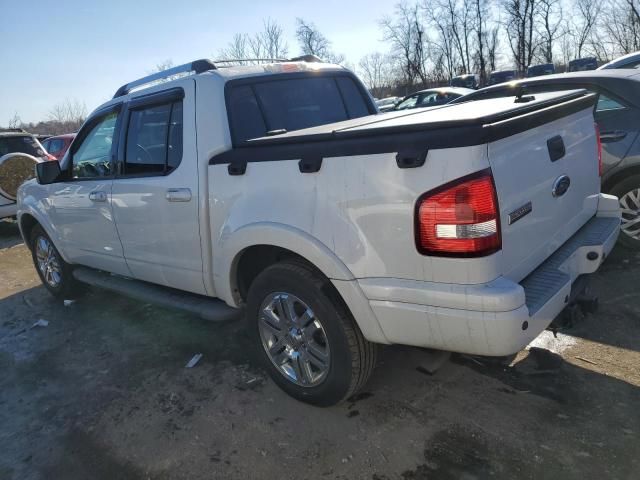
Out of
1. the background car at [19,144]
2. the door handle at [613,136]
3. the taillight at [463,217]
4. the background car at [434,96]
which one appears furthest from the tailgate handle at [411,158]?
the background car at [434,96]

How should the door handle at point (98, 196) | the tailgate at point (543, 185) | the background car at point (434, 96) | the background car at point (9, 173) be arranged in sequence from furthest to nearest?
the background car at point (434, 96) → the background car at point (9, 173) → the door handle at point (98, 196) → the tailgate at point (543, 185)

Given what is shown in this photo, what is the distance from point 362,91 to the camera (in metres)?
4.23

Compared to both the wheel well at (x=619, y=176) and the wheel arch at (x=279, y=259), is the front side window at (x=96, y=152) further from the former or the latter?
the wheel well at (x=619, y=176)

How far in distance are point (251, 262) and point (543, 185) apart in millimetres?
1777

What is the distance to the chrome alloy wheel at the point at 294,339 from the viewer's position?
280 centimetres

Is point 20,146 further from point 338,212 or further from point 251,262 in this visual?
point 338,212

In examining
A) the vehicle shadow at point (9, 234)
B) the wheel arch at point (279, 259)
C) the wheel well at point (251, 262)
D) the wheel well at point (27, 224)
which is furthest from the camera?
the vehicle shadow at point (9, 234)

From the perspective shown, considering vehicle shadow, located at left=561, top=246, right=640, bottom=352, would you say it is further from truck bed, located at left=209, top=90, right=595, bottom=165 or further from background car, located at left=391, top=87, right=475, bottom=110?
background car, located at left=391, top=87, right=475, bottom=110

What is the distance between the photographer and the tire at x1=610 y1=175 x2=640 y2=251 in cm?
466

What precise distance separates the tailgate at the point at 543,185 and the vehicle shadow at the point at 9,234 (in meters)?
9.14

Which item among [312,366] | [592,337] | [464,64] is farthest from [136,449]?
[464,64]

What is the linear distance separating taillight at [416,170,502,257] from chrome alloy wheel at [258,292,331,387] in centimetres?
91

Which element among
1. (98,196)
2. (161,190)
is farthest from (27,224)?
(161,190)

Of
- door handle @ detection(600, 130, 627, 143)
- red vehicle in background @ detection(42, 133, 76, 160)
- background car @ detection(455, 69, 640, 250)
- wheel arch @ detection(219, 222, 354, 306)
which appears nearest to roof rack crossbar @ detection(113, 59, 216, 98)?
wheel arch @ detection(219, 222, 354, 306)
